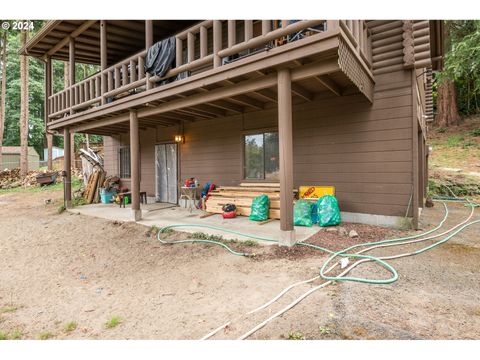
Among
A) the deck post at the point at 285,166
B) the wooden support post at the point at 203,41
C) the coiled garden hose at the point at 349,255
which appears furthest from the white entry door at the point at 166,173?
the deck post at the point at 285,166

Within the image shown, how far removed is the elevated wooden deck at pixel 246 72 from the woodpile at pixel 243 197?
2.11 metres

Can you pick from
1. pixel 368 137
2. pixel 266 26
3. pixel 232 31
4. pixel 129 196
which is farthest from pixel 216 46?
pixel 129 196

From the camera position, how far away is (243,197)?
6.55 meters

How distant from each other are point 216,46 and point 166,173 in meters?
5.69

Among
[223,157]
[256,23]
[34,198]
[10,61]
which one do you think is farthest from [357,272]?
[10,61]

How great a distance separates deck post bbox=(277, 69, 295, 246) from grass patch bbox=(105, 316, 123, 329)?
7.93 ft

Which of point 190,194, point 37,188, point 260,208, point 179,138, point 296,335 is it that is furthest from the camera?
point 37,188

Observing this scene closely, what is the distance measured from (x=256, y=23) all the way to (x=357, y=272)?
6355 mm

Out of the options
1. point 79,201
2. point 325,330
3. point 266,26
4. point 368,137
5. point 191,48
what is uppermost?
point 191,48

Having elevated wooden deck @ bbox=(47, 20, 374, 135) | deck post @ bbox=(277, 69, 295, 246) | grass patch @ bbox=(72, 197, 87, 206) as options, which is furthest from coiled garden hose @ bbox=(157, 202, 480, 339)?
grass patch @ bbox=(72, 197, 87, 206)

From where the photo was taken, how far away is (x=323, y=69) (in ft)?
12.8

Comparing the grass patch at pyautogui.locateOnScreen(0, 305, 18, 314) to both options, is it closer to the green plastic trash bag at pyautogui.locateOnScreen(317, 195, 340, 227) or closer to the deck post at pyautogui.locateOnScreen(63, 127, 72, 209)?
the green plastic trash bag at pyautogui.locateOnScreen(317, 195, 340, 227)

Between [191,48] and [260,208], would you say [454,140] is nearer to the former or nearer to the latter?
[260,208]
